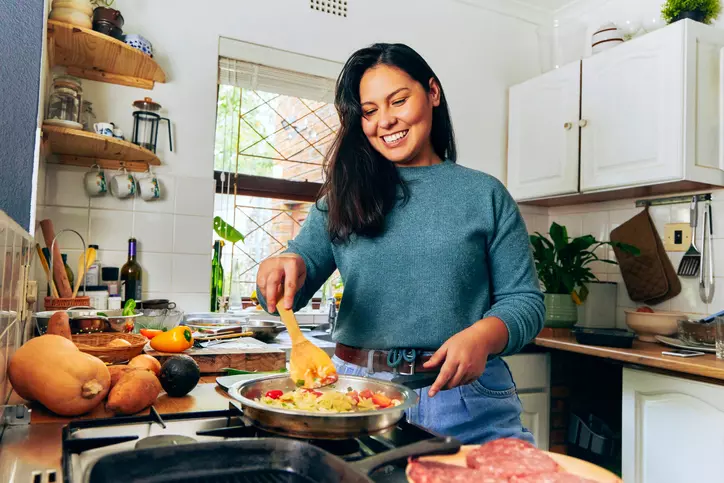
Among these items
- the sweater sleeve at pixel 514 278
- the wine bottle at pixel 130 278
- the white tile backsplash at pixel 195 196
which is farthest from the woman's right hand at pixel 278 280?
the white tile backsplash at pixel 195 196

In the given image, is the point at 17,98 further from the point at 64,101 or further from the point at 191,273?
the point at 191,273

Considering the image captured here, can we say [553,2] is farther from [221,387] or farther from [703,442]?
[221,387]

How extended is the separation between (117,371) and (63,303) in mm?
913

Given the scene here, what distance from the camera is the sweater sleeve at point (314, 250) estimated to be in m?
1.24

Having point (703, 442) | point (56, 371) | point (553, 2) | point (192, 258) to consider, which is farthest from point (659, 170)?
point (56, 371)

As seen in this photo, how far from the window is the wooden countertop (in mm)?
1346

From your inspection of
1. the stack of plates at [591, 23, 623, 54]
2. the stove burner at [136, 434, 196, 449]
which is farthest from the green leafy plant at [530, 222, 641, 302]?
the stove burner at [136, 434, 196, 449]

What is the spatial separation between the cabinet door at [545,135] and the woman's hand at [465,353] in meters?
1.93

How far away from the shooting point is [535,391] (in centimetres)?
236

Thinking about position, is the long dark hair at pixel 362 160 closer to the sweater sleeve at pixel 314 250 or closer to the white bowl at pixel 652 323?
the sweater sleeve at pixel 314 250

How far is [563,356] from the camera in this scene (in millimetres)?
2398

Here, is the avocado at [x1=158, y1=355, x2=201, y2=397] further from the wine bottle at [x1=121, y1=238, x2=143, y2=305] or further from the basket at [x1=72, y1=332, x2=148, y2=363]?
the wine bottle at [x1=121, y1=238, x2=143, y2=305]

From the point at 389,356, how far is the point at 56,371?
0.56 meters

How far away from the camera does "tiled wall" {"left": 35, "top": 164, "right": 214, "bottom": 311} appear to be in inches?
82.5
